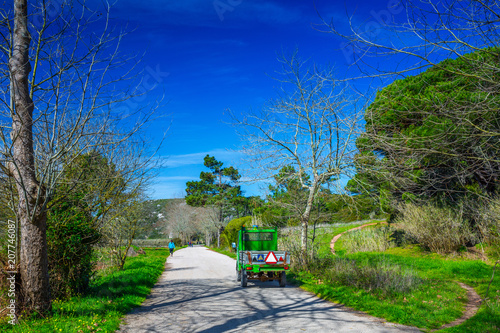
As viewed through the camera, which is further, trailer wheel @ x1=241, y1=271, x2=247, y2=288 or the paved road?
trailer wheel @ x1=241, y1=271, x2=247, y2=288

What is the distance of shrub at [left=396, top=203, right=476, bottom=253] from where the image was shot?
16.1 metres

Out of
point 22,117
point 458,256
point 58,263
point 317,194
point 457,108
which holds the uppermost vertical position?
point 22,117

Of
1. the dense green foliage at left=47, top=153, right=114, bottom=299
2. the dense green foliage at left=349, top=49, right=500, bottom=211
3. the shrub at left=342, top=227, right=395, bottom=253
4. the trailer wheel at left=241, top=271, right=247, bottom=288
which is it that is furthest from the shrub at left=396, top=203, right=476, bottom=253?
the dense green foliage at left=47, top=153, right=114, bottom=299

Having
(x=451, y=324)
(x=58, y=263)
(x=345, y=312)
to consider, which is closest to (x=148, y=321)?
(x=58, y=263)

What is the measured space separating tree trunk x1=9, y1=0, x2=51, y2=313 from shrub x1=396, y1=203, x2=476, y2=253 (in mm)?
16323

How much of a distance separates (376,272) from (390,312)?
314 cm

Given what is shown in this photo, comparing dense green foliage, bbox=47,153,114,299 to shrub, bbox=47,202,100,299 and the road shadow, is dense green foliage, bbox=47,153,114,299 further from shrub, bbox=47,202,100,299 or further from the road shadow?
the road shadow

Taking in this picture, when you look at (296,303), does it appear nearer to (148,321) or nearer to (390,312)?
(390,312)

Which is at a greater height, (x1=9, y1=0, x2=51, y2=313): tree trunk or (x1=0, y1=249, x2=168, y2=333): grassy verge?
(x1=9, y1=0, x2=51, y2=313): tree trunk

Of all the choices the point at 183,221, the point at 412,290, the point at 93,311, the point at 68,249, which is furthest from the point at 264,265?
the point at 183,221

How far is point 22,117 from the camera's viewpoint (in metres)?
6.34

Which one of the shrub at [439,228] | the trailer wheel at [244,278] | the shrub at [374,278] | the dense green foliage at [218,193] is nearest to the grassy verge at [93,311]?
the trailer wheel at [244,278]

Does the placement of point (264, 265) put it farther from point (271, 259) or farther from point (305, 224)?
point (305, 224)

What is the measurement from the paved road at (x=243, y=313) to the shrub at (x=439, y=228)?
9.31 meters
